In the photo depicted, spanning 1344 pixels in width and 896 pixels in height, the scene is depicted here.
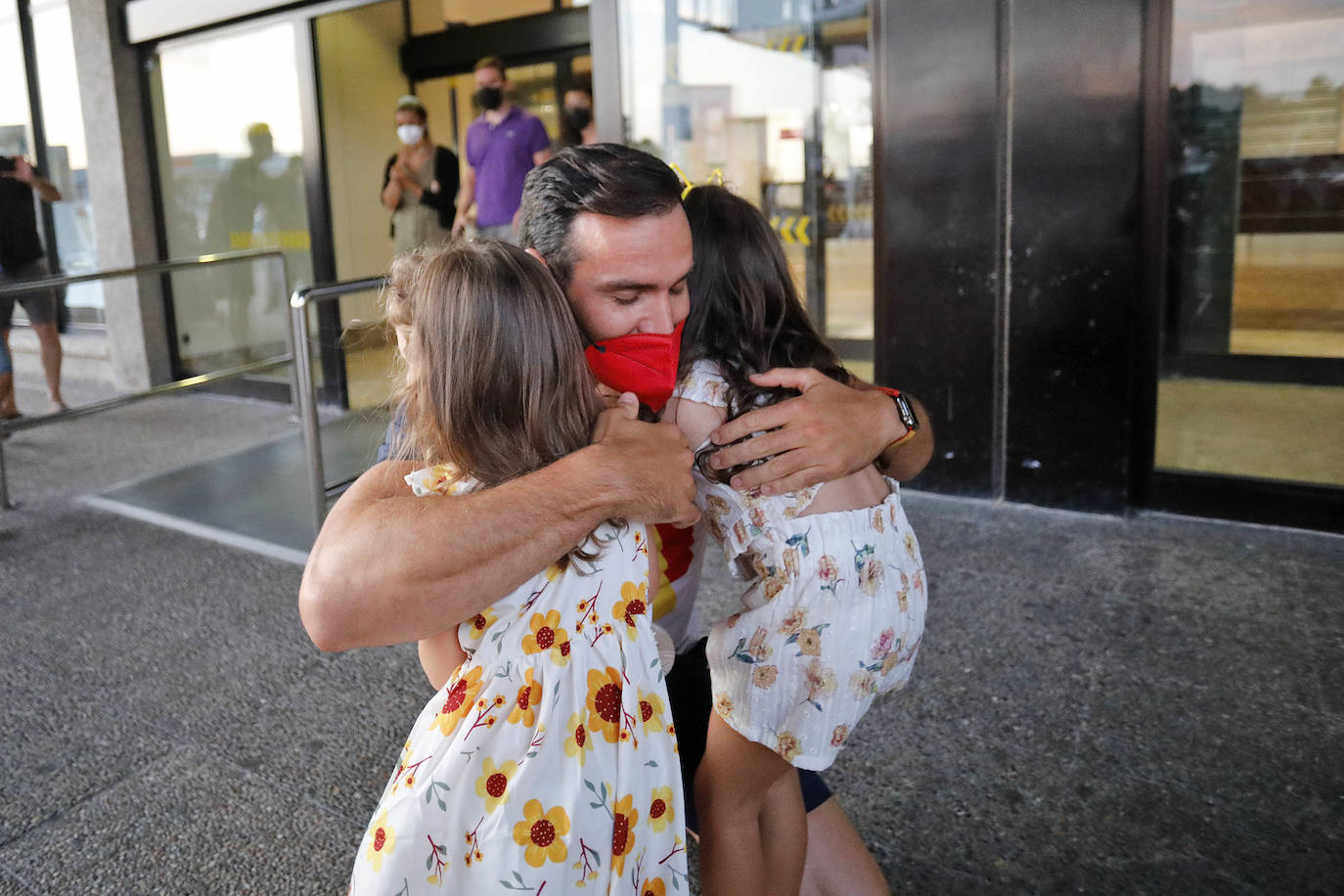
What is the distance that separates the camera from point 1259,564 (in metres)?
3.89

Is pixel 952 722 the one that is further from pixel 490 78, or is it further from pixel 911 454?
pixel 490 78

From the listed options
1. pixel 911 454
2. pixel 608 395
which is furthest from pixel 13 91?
pixel 911 454

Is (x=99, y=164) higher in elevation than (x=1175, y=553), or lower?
higher

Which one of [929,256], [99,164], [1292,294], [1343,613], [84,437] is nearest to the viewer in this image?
[1343,613]

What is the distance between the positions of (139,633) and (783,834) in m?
2.77

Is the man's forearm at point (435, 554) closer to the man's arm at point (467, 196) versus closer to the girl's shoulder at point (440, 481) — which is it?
the girl's shoulder at point (440, 481)

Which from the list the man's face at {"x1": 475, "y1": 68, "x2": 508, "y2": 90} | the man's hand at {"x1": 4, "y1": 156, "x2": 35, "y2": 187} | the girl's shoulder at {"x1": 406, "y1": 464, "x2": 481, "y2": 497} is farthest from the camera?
the man's hand at {"x1": 4, "y1": 156, "x2": 35, "y2": 187}

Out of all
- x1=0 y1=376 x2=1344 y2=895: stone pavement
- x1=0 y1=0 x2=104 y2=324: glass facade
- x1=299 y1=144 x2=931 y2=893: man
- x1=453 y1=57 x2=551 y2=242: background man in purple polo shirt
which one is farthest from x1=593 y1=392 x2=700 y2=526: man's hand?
x1=0 y1=0 x2=104 y2=324: glass facade

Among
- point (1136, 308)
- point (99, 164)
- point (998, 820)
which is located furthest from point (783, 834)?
point (99, 164)

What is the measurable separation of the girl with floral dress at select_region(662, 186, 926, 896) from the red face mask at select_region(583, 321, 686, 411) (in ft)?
0.23

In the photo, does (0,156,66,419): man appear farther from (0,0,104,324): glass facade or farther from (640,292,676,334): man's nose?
(640,292,676,334): man's nose

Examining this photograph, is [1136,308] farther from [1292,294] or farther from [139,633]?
[139,633]

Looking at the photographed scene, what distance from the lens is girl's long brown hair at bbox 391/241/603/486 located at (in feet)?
4.44

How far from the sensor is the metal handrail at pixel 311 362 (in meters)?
3.97
